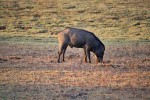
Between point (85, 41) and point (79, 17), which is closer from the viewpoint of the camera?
point (85, 41)

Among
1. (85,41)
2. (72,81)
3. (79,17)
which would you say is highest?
(72,81)

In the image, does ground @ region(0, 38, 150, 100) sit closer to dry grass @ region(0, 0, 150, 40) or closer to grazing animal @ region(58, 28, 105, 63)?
grazing animal @ region(58, 28, 105, 63)

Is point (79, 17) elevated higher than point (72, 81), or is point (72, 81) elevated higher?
point (72, 81)

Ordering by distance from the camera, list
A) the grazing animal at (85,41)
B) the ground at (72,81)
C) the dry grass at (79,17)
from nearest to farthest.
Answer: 1. the ground at (72,81)
2. the grazing animal at (85,41)
3. the dry grass at (79,17)

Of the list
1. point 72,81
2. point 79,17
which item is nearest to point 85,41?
point 72,81


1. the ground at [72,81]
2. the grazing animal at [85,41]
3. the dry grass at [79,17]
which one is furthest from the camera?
the dry grass at [79,17]

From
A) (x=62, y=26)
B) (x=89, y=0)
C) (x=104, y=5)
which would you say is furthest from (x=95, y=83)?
(x=89, y=0)

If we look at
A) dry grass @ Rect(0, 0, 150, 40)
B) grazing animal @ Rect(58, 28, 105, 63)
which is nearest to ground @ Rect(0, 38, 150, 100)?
grazing animal @ Rect(58, 28, 105, 63)

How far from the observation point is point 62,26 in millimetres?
56562

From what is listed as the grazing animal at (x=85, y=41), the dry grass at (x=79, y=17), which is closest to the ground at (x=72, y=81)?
the grazing animal at (x=85, y=41)

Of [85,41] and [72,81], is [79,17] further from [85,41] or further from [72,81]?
[72,81]

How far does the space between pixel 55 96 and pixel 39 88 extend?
1.35 metres

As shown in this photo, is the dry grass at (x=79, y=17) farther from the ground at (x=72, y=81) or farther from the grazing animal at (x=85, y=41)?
the ground at (x=72, y=81)

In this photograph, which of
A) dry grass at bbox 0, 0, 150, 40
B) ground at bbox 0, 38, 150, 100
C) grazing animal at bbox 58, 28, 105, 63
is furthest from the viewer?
dry grass at bbox 0, 0, 150, 40
